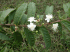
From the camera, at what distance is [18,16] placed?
3.57 feet

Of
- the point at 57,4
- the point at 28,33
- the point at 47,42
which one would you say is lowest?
the point at 47,42

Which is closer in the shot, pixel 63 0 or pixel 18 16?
pixel 18 16

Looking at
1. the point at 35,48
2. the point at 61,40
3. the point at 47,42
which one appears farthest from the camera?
the point at 61,40

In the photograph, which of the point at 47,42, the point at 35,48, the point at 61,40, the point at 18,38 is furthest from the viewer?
the point at 61,40

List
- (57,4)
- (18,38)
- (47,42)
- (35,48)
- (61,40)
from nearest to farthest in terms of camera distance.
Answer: (47,42) < (18,38) < (35,48) < (61,40) < (57,4)

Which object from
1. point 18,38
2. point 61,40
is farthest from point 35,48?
point 18,38

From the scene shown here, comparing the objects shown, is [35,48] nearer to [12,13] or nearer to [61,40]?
[61,40]

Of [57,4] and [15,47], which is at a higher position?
[57,4]

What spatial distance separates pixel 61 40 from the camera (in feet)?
7.46

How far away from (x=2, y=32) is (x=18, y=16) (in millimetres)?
395

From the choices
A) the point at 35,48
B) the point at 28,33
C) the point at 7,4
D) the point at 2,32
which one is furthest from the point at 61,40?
the point at 7,4

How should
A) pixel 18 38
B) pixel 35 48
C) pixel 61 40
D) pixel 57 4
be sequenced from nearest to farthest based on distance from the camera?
pixel 18 38
pixel 35 48
pixel 61 40
pixel 57 4

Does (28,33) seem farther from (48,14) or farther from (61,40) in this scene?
(61,40)

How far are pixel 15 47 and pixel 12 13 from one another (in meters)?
1.21
